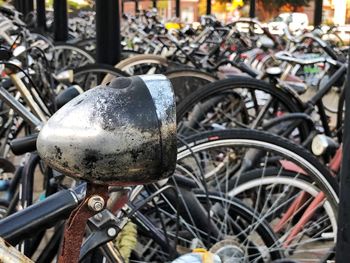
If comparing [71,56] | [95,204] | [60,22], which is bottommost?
[71,56]

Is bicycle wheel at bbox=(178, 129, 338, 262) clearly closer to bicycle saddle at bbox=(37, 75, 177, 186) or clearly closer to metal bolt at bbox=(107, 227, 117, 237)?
metal bolt at bbox=(107, 227, 117, 237)

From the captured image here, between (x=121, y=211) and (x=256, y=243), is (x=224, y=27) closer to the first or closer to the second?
(x=256, y=243)

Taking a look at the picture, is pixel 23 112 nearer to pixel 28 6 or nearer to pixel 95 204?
pixel 95 204

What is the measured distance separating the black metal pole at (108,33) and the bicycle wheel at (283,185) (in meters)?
3.34

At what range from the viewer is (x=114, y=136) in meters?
1.01

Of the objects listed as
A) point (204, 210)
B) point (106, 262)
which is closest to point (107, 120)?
point (106, 262)

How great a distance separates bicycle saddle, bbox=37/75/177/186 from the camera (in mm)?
1013

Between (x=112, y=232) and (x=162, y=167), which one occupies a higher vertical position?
(x=162, y=167)

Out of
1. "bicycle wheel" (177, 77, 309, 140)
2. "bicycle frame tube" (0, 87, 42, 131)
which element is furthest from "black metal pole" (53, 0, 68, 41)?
"bicycle frame tube" (0, 87, 42, 131)

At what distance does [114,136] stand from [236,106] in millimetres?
3509

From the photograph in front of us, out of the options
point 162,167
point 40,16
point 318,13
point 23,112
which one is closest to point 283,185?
point 23,112

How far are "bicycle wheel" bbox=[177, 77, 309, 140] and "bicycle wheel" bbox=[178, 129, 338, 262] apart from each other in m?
0.77

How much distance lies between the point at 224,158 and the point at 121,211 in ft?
A: 5.87

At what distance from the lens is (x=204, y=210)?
7.65 ft
